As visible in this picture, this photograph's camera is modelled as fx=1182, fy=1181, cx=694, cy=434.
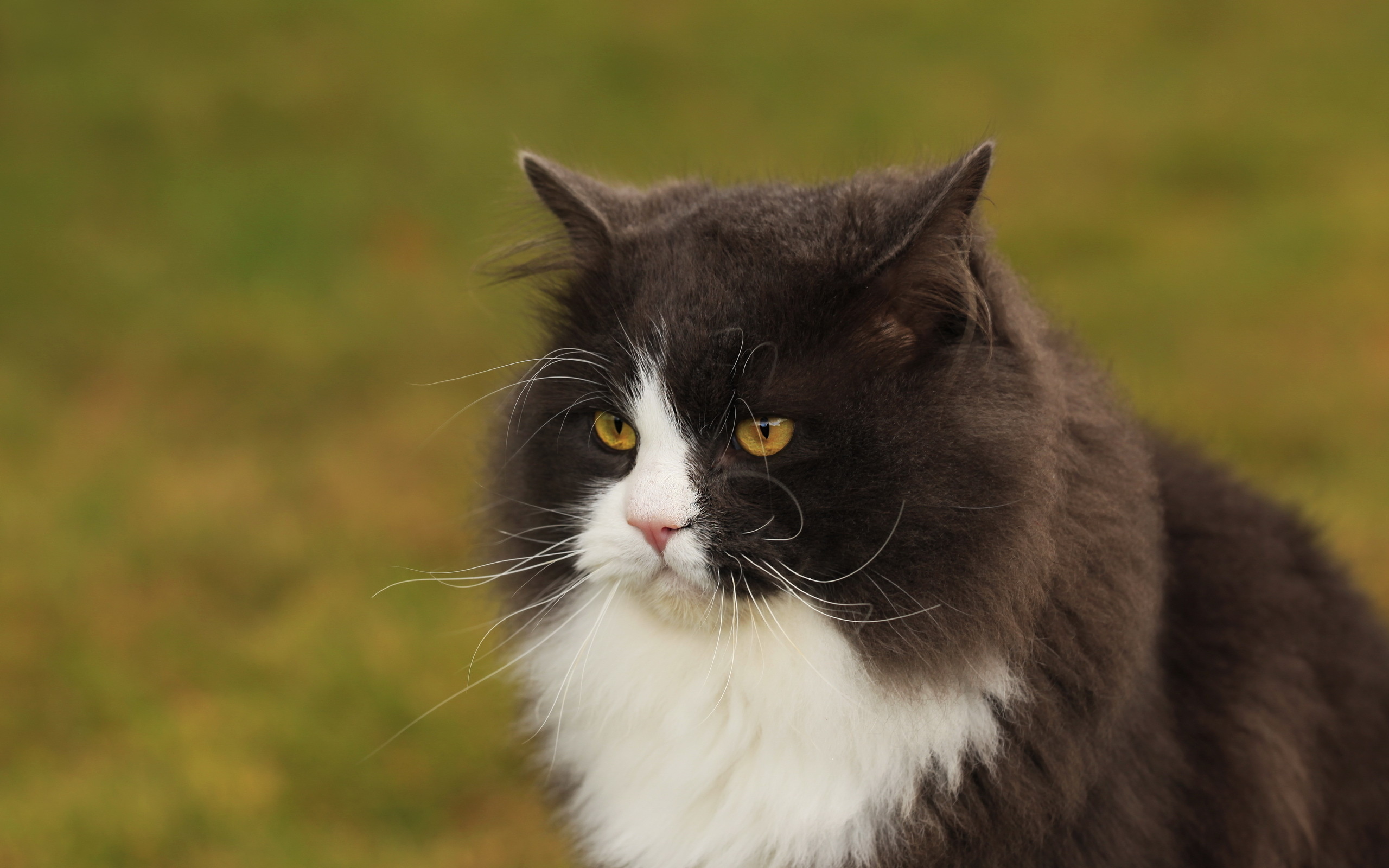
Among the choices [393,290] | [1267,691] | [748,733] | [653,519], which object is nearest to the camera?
[653,519]

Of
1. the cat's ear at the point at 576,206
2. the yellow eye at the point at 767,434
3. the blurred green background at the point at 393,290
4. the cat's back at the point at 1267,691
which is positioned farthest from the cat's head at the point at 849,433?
the blurred green background at the point at 393,290

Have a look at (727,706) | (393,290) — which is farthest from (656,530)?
(393,290)

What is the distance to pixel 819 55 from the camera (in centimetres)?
833

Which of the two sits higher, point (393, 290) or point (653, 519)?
point (393, 290)

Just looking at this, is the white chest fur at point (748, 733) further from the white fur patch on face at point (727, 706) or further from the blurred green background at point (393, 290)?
the blurred green background at point (393, 290)

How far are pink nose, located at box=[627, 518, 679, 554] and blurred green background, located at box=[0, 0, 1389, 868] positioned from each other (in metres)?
0.69

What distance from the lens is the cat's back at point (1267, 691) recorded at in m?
2.01

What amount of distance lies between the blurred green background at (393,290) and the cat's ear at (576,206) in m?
0.21

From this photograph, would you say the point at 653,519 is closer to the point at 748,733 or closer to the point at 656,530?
the point at 656,530

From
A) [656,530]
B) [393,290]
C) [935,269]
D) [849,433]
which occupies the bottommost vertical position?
[656,530]

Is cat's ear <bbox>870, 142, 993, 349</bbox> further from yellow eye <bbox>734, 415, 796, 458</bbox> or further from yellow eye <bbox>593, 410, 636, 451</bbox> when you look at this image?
yellow eye <bbox>593, 410, 636, 451</bbox>

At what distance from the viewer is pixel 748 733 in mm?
1931

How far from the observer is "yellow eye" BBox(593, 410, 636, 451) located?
6.35ft

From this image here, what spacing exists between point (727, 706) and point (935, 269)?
2.56 ft
